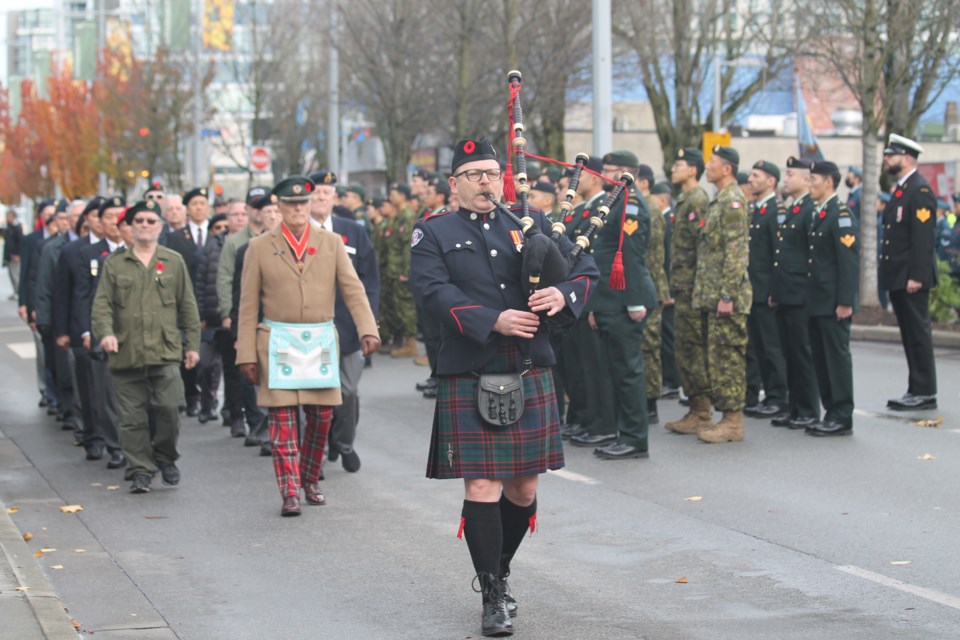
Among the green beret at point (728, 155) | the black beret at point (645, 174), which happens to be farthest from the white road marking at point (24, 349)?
the green beret at point (728, 155)

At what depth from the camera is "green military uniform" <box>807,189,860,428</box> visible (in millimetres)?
11555

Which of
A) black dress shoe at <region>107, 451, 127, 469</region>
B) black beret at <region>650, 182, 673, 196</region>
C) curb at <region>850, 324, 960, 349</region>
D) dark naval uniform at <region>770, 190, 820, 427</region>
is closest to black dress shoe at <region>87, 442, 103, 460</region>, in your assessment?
black dress shoe at <region>107, 451, 127, 469</region>

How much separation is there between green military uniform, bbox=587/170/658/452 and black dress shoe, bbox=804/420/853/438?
159 cm

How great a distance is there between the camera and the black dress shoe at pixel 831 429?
11547 millimetres

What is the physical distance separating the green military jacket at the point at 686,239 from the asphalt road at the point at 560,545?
1188 mm

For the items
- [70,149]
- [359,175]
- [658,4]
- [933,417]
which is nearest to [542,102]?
[658,4]

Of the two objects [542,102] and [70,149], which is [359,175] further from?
[542,102]

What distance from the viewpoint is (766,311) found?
12.9 m

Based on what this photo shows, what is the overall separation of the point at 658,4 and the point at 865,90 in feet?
34.2

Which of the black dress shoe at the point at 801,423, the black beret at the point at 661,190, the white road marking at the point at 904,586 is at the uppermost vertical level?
the black beret at the point at 661,190

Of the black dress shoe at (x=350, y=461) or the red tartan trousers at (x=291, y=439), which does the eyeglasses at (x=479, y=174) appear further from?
the black dress shoe at (x=350, y=461)

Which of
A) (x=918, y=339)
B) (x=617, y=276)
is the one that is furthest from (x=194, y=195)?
(x=918, y=339)

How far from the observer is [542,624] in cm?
641

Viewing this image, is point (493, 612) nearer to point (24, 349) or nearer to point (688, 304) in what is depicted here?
point (688, 304)
